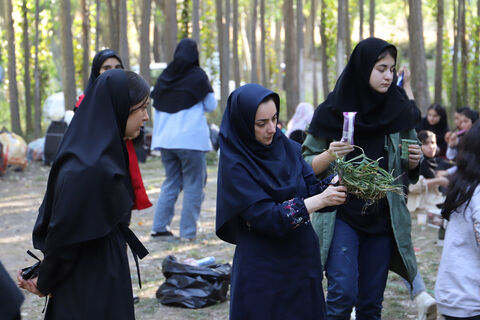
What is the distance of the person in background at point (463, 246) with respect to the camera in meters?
3.40

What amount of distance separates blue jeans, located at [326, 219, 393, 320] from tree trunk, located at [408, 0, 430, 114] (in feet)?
25.2

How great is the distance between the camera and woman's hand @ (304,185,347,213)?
299cm

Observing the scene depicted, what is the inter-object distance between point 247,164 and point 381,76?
115cm

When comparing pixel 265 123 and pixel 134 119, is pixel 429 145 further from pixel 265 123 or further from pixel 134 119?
pixel 134 119

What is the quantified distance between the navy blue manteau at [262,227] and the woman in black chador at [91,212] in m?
0.49

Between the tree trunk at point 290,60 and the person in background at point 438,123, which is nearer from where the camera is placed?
the person in background at point 438,123

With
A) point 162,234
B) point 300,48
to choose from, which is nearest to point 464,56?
point 300,48

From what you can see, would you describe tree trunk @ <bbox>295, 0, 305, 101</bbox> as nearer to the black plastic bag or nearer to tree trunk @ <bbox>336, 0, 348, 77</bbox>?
tree trunk @ <bbox>336, 0, 348, 77</bbox>

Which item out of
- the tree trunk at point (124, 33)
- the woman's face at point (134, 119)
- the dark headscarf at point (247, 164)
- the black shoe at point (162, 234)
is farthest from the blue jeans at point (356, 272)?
the tree trunk at point (124, 33)

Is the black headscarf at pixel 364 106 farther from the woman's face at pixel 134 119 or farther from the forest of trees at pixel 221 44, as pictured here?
the forest of trees at pixel 221 44

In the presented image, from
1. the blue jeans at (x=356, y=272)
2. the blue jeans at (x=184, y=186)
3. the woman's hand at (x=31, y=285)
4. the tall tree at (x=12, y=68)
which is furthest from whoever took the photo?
the tall tree at (x=12, y=68)

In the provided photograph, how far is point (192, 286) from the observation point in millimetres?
5199

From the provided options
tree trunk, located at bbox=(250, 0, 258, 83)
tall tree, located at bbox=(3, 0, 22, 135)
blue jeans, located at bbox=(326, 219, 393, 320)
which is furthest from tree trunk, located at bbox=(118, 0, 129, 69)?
blue jeans, located at bbox=(326, 219, 393, 320)

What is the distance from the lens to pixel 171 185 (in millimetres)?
6980
